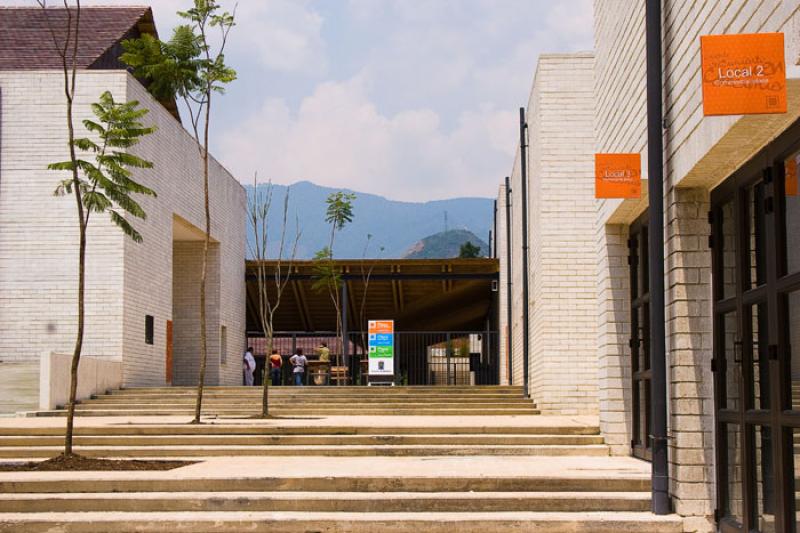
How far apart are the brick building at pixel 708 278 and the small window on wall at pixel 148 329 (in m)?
15.2

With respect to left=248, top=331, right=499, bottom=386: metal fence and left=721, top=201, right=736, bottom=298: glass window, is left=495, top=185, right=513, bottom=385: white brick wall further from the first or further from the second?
left=721, top=201, right=736, bottom=298: glass window

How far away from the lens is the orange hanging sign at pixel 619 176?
32.2 ft

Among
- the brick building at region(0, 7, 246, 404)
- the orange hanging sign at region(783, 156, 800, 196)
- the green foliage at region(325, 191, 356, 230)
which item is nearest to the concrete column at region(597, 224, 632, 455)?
the orange hanging sign at region(783, 156, 800, 196)

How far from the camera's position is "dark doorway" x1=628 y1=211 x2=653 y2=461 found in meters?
11.3

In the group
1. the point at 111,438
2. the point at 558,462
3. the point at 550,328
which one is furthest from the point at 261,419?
the point at 558,462

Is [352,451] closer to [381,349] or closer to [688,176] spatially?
[688,176]

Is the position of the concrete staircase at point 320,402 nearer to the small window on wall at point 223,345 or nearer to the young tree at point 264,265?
the young tree at point 264,265

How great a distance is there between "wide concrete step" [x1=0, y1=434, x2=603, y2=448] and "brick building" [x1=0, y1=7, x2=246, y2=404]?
28.6ft

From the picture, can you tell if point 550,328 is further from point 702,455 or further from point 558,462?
point 702,455

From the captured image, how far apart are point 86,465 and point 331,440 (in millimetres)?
3099

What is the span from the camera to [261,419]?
57.4 ft

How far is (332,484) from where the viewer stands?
32.4 ft

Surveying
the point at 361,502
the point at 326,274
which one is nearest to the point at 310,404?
the point at 361,502

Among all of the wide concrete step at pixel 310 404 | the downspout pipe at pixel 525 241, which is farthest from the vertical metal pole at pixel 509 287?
the wide concrete step at pixel 310 404
